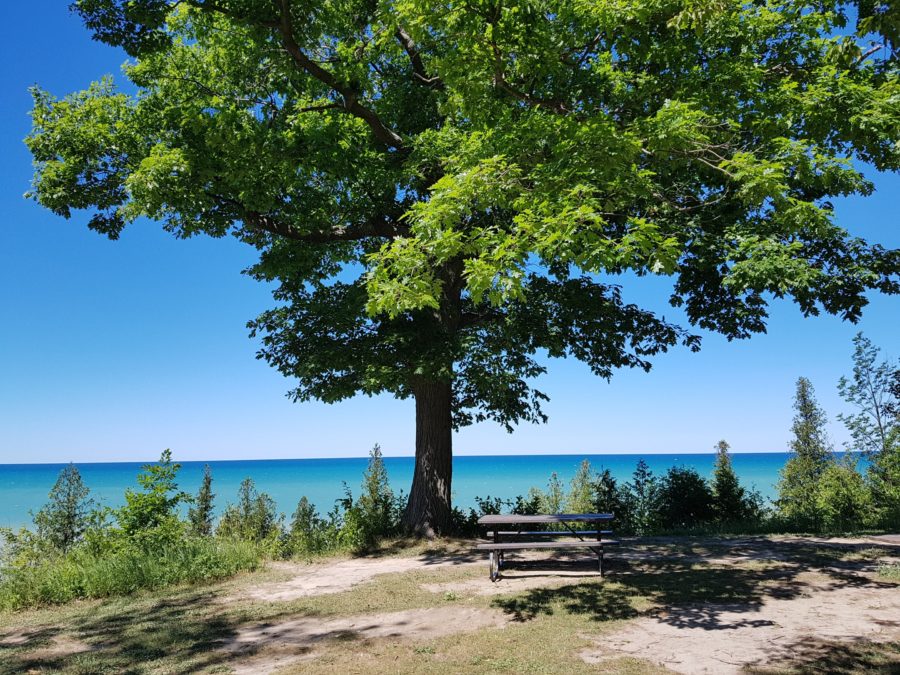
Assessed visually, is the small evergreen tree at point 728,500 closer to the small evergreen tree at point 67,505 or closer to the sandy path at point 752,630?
the sandy path at point 752,630

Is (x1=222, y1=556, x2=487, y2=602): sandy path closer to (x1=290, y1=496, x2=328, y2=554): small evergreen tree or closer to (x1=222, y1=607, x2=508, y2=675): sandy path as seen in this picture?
(x1=290, y1=496, x2=328, y2=554): small evergreen tree

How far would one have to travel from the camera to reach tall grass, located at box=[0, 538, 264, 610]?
28.5 feet

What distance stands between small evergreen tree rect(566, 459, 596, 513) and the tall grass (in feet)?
31.0

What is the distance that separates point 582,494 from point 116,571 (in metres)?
12.3

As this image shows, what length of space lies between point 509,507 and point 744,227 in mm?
→ 9073

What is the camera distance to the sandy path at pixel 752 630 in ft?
16.0

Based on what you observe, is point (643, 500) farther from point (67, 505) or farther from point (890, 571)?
point (67, 505)

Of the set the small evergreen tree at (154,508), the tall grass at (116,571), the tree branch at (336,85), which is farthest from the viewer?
the small evergreen tree at (154,508)

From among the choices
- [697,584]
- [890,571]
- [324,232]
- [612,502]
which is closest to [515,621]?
[697,584]

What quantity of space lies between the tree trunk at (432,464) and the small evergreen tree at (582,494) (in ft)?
16.9

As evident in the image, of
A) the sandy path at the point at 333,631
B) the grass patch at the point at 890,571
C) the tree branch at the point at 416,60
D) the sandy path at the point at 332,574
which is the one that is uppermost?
the tree branch at the point at 416,60

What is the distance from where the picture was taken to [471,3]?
23.8 ft

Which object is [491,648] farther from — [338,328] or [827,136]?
[827,136]

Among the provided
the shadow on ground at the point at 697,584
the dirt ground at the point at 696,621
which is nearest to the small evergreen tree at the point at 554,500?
the shadow on ground at the point at 697,584
